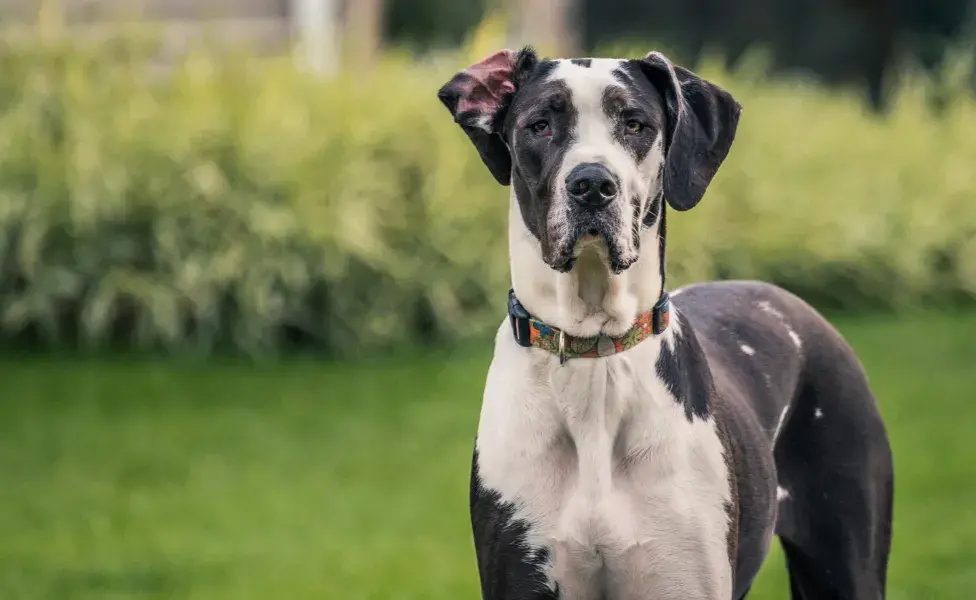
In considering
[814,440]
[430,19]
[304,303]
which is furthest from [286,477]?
[430,19]

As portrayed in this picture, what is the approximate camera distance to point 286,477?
7355 millimetres

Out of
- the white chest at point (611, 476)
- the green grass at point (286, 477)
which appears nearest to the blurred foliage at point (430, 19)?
the green grass at point (286, 477)

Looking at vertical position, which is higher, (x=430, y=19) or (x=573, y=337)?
(x=573, y=337)

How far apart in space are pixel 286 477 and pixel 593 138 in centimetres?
454

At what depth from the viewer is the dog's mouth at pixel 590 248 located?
3086 millimetres

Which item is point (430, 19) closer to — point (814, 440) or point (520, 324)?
point (814, 440)

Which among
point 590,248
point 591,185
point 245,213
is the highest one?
point 591,185

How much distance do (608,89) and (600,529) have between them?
92 centimetres

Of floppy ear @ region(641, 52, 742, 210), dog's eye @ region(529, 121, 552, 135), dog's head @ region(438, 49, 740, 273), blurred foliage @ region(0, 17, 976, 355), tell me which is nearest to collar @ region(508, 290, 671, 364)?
dog's head @ region(438, 49, 740, 273)

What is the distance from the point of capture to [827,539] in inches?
149

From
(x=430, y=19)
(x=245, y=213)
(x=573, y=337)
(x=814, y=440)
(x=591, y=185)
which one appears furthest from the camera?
(x=430, y=19)

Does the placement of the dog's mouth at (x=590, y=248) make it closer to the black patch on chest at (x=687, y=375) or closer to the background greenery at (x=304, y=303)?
the black patch on chest at (x=687, y=375)

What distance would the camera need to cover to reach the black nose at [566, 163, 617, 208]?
3043 mm

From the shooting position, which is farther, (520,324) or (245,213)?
(245,213)
